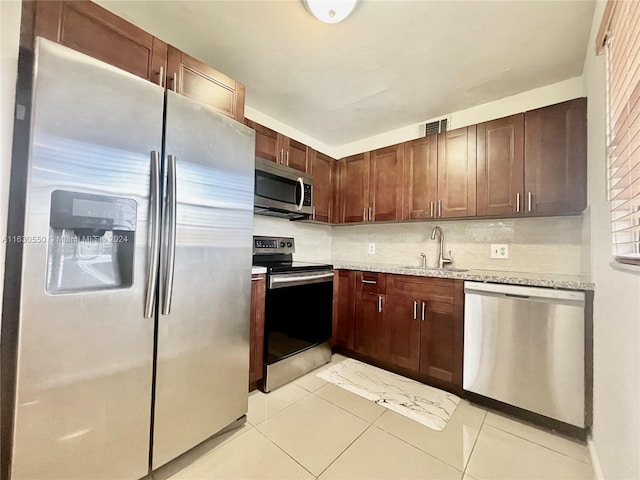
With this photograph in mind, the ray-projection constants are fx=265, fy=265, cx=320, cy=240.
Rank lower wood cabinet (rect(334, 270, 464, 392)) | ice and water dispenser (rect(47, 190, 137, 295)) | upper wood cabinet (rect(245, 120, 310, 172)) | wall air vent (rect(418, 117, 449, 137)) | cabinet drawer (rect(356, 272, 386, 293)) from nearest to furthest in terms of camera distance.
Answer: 1. ice and water dispenser (rect(47, 190, 137, 295))
2. lower wood cabinet (rect(334, 270, 464, 392))
3. upper wood cabinet (rect(245, 120, 310, 172))
4. cabinet drawer (rect(356, 272, 386, 293))
5. wall air vent (rect(418, 117, 449, 137))

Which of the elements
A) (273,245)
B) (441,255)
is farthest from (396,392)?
(273,245)

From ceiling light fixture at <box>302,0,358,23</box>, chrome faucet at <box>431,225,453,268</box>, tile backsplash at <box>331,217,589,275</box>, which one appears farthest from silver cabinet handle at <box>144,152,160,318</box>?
tile backsplash at <box>331,217,589,275</box>

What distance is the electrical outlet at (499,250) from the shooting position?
90.0 inches

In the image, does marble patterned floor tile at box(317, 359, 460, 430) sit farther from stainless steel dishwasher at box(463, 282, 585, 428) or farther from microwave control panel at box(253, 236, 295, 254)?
microwave control panel at box(253, 236, 295, 254)

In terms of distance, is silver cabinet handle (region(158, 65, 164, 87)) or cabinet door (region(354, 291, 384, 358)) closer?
silver cabinet handle (region(158, 65, 164, 87))

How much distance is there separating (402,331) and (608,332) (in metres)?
1.26

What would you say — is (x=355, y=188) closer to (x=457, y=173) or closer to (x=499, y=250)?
(x=457, y=173)

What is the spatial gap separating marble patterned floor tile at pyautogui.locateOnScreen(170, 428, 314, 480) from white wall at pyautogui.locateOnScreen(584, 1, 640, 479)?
4.15ft

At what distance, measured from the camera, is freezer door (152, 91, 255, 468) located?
4.05 ft

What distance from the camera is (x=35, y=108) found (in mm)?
917

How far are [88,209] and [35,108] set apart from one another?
36 cm

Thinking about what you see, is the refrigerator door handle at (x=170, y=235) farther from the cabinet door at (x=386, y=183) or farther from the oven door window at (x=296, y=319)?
the cabinet door at (x=386, y=183)

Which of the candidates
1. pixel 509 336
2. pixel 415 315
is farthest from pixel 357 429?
pixel 509 336

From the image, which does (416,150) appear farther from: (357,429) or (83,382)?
Result: (83,382)
